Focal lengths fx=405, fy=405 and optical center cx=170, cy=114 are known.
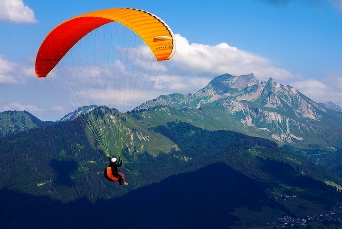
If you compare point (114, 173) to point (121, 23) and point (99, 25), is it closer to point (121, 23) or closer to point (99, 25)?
point (121, 23)

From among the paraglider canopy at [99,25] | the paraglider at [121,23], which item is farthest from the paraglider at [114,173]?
the paraglider canopy at [99,25]

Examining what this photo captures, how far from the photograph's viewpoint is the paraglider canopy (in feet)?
96.3

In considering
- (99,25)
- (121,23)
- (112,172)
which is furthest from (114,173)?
(99,25)

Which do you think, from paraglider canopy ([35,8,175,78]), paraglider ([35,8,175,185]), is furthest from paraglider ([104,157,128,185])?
paraglider canopy ([35,8,175,78])

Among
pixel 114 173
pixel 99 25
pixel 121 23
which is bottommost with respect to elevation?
pixel 114 173

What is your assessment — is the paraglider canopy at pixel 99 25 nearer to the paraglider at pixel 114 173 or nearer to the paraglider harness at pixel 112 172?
the paraglider at pixel 114 173

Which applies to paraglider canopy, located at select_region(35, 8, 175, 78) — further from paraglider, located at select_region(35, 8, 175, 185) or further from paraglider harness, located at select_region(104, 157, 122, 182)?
paraglider harness, located at select_region(104, 157, 122, 182)

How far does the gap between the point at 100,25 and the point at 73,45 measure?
428 centimetres

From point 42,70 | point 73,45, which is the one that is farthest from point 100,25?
point 42,70

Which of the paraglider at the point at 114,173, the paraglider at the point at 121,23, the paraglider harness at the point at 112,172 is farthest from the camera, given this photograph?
the paraglider harness at the point at 112,172

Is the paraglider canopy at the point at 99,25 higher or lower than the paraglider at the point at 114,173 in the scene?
higher

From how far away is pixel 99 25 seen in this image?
120 ft

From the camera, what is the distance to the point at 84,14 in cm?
3225

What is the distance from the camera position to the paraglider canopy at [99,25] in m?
29.3
